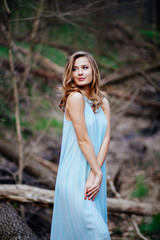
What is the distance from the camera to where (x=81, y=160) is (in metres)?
2.05

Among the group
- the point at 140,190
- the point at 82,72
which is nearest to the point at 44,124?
the point at 140,190

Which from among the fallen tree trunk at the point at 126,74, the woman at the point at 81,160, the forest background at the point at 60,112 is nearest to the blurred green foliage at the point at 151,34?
the forest background at the point at 60,112

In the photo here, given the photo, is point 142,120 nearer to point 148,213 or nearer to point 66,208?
point 148,213

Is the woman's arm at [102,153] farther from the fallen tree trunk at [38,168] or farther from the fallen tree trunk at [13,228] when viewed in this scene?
the fallen tree trunk at [38,168]

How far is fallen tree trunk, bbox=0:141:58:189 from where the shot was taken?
13.6ft

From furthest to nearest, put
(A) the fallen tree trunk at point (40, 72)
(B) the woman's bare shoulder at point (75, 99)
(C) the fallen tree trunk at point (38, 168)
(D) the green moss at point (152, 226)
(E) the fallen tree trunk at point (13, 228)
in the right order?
(A) the fallen tree trunk at point (40, 72)
(C) the fallen tree trunk at point (38, 168)
(D) the green moss at point (152, 226)
(E) the fallen tree trunk at point (13, 228)
(B) the woman's bare shoulder at point (75, 99)

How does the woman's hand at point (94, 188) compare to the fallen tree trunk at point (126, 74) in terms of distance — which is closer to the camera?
the woman's hand at point (94, 188)

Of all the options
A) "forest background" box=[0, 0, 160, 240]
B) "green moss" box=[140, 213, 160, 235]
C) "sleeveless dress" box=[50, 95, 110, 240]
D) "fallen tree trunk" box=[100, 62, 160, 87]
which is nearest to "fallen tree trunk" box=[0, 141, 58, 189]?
"forest background" box=[0, 0, 160, 240]

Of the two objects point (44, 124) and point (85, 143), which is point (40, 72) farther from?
point (85, 143)

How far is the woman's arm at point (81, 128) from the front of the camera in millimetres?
1962

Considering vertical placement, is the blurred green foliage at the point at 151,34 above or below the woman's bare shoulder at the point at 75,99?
above

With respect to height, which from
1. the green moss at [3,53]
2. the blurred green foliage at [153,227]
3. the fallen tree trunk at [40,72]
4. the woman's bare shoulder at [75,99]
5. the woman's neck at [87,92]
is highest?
the green moss at [3,53]

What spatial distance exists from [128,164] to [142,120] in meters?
2.28

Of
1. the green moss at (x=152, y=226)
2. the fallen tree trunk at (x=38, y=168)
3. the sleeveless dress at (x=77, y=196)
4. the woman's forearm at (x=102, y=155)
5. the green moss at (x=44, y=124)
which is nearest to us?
the sleeveless dress at (x=77, y=196)
